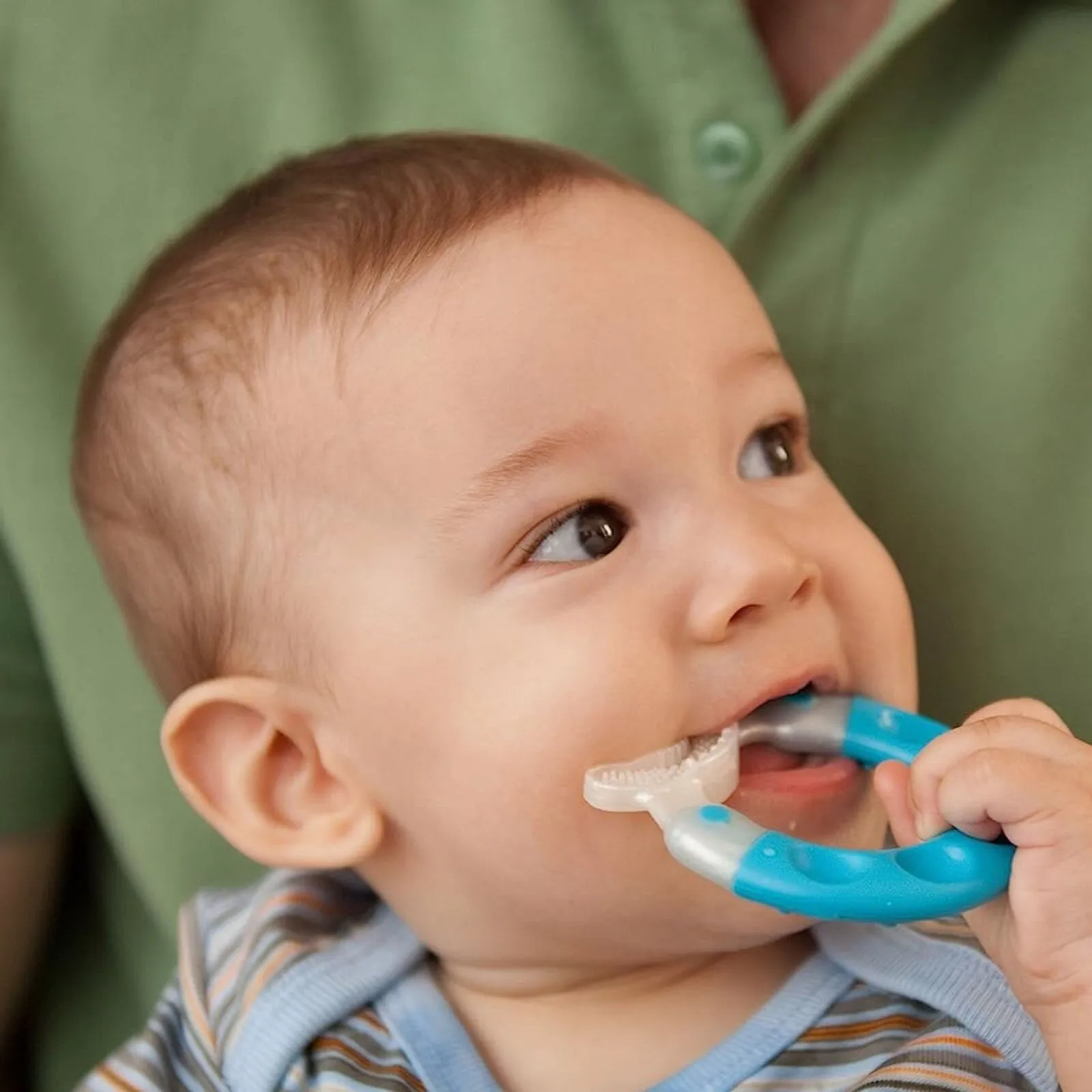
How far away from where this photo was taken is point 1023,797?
25.4 inches

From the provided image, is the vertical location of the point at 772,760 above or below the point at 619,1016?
above

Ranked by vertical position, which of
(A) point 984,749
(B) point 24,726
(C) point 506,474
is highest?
(C) point 506,474

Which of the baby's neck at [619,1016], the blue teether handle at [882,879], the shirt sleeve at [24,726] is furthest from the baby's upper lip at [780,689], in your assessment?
the shirt sleeve at [24,726]

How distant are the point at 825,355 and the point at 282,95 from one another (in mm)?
471

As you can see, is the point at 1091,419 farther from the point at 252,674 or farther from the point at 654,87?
the point at 252,674

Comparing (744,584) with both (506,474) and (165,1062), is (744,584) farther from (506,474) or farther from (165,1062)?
(165,1062)

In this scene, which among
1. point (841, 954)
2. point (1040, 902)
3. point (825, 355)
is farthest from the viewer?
point (825, 355)

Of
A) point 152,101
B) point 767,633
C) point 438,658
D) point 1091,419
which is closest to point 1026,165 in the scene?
point 1091,419

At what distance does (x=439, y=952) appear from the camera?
934 millimetres

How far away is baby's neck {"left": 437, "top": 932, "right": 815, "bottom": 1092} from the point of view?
0.89 meters

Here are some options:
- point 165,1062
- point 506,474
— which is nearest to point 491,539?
point 506,474

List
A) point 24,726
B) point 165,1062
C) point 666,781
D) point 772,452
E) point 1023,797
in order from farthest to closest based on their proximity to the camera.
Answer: point 24,726 → point 165,1062 → point 772,452 → point 666,781 → point 1023,797

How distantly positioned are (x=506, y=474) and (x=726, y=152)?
1.18ft

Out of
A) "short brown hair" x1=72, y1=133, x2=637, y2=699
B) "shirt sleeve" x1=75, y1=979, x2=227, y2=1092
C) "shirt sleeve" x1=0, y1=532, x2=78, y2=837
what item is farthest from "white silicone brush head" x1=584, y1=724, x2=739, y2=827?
"shirt sleeve" x1=0, y1=532, x2=78, y2=837
